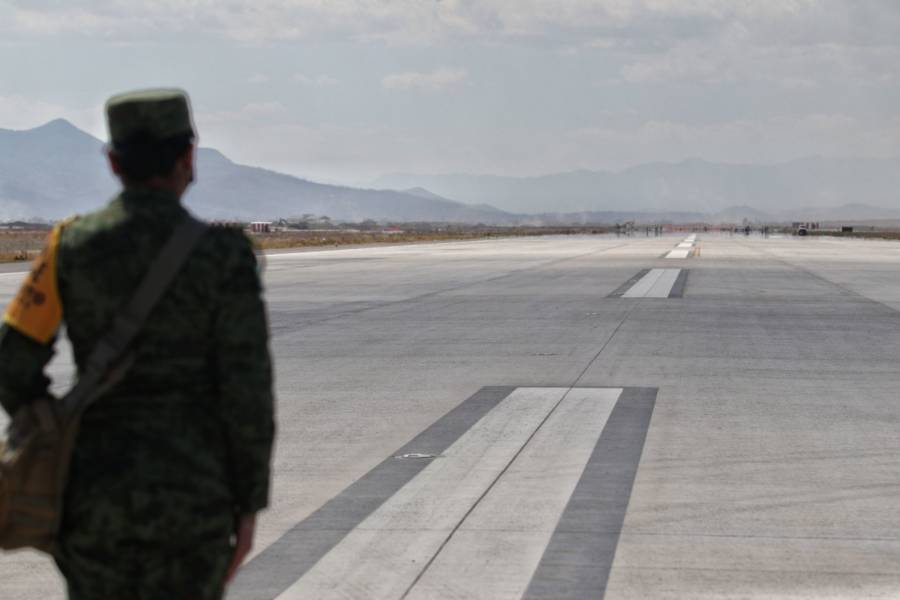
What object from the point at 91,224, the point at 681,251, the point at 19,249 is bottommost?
the point at 19,249

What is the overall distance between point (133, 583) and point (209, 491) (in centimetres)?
27

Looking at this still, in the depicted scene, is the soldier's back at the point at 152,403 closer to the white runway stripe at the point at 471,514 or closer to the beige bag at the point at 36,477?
the beige bag at the point at 36,477

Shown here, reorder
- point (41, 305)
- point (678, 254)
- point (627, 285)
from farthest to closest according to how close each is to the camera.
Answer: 1. point (678, 254)
2. point (627, 285)
3. point (41, 305)

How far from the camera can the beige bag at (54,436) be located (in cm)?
326

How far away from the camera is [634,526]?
733cm

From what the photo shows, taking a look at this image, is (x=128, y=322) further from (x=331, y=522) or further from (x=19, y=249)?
(x=19, y=249)

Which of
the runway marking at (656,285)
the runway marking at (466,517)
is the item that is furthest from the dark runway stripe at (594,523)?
the runway marking at (656,285)

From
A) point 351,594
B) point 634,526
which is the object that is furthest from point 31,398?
point 634,526

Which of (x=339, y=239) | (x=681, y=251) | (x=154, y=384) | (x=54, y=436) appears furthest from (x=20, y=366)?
(x=339, y=239)

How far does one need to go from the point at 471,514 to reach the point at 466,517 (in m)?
0.08

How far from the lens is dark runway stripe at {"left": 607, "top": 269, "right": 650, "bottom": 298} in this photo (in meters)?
28.2

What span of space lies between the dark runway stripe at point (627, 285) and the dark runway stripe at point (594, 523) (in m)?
17.3

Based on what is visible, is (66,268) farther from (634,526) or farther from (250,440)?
(634,526)

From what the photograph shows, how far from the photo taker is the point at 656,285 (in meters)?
31.7
